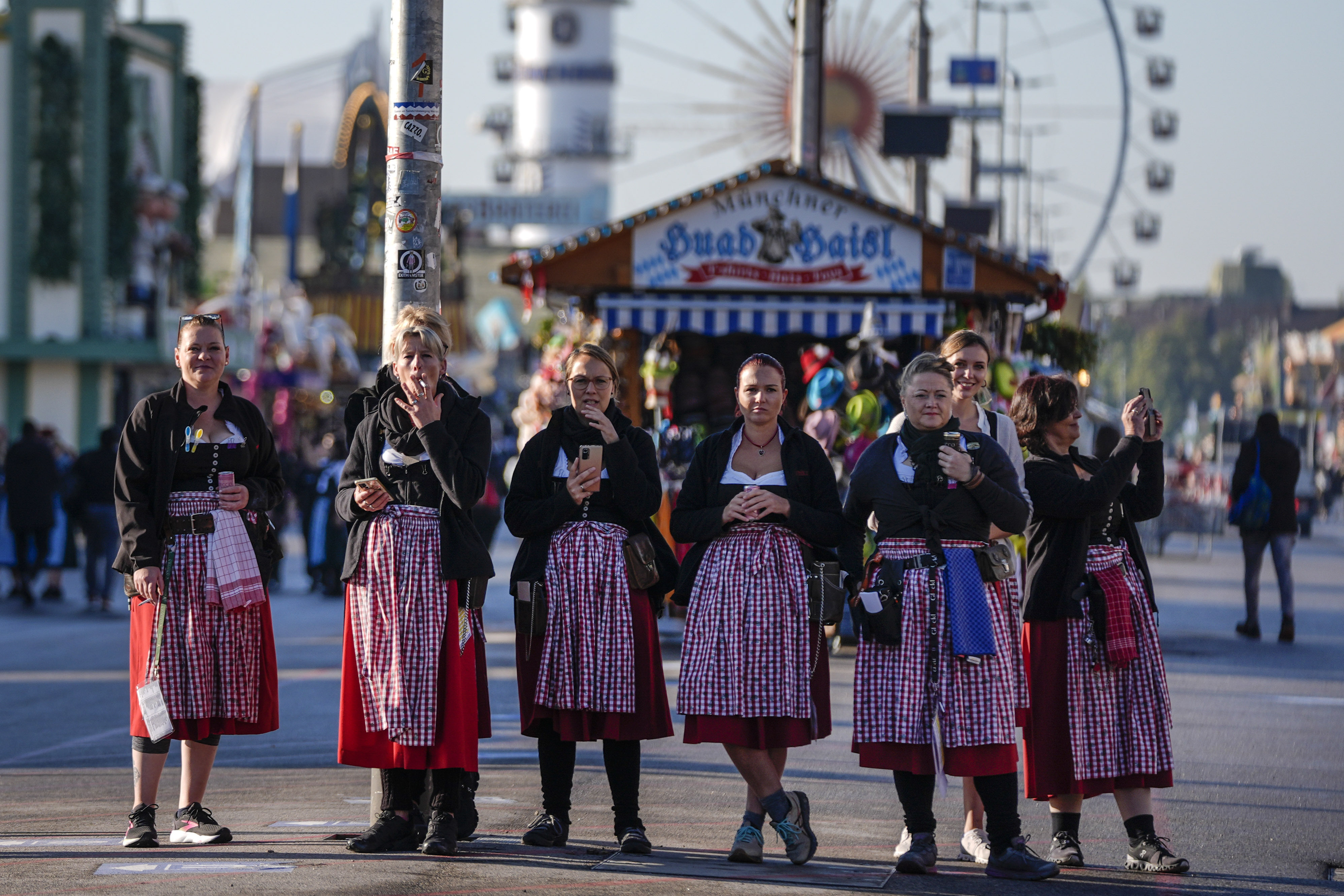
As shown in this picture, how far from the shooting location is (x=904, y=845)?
20.7ft

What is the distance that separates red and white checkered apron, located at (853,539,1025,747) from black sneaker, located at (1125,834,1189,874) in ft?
2.18

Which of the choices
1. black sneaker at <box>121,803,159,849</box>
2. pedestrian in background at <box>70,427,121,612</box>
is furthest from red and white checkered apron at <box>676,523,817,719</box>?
pedestrian in background at <box>70,427,121,612</box>

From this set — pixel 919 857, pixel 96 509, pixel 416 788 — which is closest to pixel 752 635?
pixel 919 857

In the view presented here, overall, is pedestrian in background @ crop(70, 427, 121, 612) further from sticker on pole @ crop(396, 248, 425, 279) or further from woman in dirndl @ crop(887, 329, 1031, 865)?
woman in dirndl @ crop(887, 329, 1031, 865)

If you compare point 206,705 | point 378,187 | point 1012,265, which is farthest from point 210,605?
point 378,187

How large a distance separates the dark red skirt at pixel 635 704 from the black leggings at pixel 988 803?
89cm

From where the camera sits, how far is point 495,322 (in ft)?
197

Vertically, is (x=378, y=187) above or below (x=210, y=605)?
above

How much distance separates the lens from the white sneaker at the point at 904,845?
20.4 feet

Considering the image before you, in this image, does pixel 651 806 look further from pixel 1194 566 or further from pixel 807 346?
pixel 1194 566

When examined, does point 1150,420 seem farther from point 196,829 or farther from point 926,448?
point 196,829

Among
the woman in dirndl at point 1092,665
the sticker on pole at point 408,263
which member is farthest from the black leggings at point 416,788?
the woman in dirndl at point 1092,665

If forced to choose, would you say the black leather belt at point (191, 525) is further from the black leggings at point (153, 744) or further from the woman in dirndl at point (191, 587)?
the black leggings at point (153, 744)

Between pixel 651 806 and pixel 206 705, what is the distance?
2.08 metres
